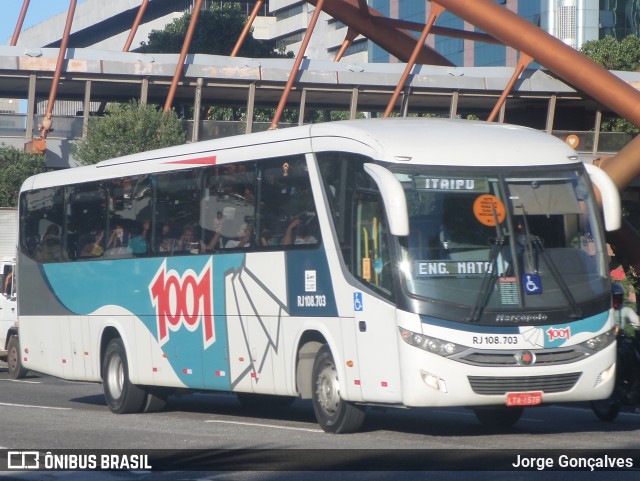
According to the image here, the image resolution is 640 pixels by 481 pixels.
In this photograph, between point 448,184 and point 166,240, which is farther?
point 166,240

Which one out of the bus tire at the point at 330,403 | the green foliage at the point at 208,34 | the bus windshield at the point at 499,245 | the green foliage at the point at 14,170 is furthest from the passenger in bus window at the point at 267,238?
the green foliage at the point at 208,34

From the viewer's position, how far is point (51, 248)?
748 inches

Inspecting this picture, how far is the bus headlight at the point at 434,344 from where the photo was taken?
11.4m

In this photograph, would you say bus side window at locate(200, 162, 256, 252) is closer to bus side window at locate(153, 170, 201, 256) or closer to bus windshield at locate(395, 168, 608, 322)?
bus side window at locate(153, 170, 201, 256)

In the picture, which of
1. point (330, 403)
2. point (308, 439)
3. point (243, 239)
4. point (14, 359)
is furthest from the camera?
point (14, 359)

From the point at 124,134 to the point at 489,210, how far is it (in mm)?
30747

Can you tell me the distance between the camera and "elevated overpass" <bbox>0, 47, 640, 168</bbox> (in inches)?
2018

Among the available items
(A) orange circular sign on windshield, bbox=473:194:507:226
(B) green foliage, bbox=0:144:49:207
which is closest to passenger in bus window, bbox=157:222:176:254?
(A) orange circular sign on windshield, bbox=473:194:507:226

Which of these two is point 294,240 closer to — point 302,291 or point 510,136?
point 302,291

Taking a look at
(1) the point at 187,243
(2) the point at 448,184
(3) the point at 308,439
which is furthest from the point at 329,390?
(1) the point at 187,243

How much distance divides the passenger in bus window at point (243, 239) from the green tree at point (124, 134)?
26.1 metres

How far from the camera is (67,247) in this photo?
729 inches

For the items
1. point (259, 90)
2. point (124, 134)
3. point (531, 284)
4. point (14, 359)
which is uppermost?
point (259, 90)

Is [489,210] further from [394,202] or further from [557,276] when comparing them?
[394,202]
